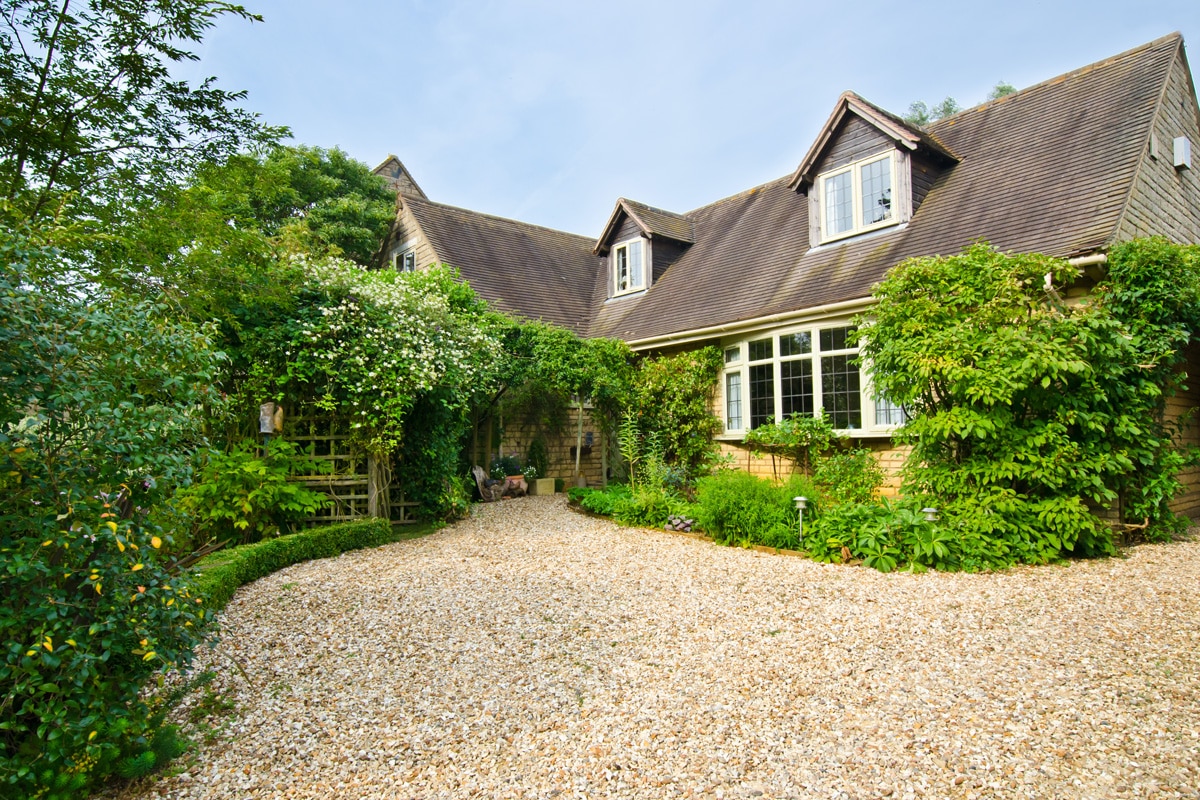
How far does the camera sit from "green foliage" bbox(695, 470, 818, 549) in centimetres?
791

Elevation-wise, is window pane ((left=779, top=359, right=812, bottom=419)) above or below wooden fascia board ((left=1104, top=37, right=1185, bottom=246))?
below

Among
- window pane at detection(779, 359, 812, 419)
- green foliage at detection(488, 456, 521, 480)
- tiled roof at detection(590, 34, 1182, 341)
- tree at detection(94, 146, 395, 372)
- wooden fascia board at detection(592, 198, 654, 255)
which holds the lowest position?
green foliage at detection(488, 456, 521, 480)

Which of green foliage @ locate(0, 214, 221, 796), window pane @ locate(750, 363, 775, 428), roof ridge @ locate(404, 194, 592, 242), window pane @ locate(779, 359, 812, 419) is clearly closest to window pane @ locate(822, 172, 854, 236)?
window pane @ locate(779, 359, 812, 419)

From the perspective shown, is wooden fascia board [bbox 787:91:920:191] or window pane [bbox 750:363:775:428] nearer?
wooden fascia board [bbox 787:91:920:191]

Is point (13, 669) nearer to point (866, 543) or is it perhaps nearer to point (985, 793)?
point (985, 793)

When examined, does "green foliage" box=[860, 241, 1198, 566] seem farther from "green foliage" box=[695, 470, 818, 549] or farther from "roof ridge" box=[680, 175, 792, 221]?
"roof ridge" box=[680, 175, 792, 221]

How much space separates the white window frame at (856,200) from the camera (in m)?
10.9

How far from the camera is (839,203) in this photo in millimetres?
11789

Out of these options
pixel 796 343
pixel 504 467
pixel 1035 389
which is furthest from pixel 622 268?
pixel 1035 389

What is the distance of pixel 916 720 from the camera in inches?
130

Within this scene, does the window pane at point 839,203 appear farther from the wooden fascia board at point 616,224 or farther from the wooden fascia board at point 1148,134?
the wooden fascia board at point 616,224

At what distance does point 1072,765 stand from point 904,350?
5096 millimetres

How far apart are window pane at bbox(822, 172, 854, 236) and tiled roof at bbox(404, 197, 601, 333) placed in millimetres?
6937

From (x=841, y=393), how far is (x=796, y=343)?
1.28 m
